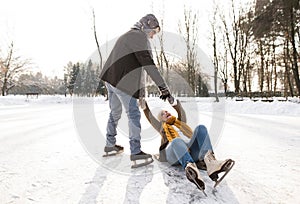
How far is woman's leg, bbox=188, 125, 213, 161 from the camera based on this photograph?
6.25 feet

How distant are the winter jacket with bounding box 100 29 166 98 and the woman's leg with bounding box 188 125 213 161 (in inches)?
22.8

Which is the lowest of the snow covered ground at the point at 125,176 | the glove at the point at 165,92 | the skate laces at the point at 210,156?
the snow covered ground at the point at 125,176

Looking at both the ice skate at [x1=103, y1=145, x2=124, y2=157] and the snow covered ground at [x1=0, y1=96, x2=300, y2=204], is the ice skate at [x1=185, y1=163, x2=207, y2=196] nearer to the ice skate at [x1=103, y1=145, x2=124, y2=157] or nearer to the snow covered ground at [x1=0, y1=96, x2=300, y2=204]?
the snow covered ground at [x1=0, y1=96, x2=300, y2=204]

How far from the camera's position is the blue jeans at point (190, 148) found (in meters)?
1.83

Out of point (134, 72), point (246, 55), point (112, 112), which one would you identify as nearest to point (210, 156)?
point (134, 72)

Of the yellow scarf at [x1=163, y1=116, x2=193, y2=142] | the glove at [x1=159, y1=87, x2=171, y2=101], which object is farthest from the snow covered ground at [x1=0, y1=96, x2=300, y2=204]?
the glove at [x1=159, y1=87, x2=171, y2=101]

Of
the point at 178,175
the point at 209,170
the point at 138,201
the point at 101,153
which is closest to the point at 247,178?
the point at 209,170

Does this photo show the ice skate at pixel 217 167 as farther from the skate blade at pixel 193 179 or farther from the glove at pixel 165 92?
the glove at pixel 165 92

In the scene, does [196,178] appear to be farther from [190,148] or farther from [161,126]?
[161,126]

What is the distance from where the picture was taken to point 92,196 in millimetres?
1560

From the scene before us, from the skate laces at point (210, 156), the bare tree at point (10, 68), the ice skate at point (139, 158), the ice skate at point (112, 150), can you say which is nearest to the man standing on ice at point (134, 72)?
the ice skate at point (139, 158)

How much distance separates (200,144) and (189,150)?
158 mm

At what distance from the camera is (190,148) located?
206cm

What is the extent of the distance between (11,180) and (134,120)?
3.79 ft
